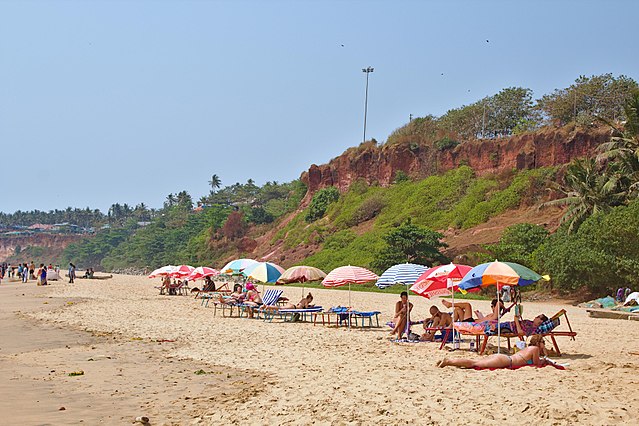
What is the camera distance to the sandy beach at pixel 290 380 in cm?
711

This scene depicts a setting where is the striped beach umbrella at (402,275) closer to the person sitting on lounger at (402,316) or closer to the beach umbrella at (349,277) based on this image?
the person sitting on lounger at (402,316)

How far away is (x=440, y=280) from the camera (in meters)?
13.1

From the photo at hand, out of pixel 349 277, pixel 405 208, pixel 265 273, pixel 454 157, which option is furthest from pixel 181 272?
pixel 454 157

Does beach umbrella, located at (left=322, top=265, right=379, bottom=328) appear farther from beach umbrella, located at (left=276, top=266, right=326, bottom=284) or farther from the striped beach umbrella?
beach umbrella, located at (left=276, top=266, right=326, bottom=284)

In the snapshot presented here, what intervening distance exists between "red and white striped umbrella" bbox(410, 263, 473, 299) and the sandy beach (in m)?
1.11

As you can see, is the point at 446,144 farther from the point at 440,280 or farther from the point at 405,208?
the point at 440,280

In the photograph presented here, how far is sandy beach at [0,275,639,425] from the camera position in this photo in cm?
711

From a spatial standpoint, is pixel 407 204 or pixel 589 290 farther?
pixel 407 204

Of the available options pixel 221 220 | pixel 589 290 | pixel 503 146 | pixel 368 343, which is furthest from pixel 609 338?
pixel 221 220

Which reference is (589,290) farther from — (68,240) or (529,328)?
(68,240)

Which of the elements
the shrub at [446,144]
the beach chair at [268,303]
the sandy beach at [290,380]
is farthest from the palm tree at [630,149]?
the shrub at [446,144]

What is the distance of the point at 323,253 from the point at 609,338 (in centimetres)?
3996

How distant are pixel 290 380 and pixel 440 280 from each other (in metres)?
4.79

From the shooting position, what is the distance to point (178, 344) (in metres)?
13.6
